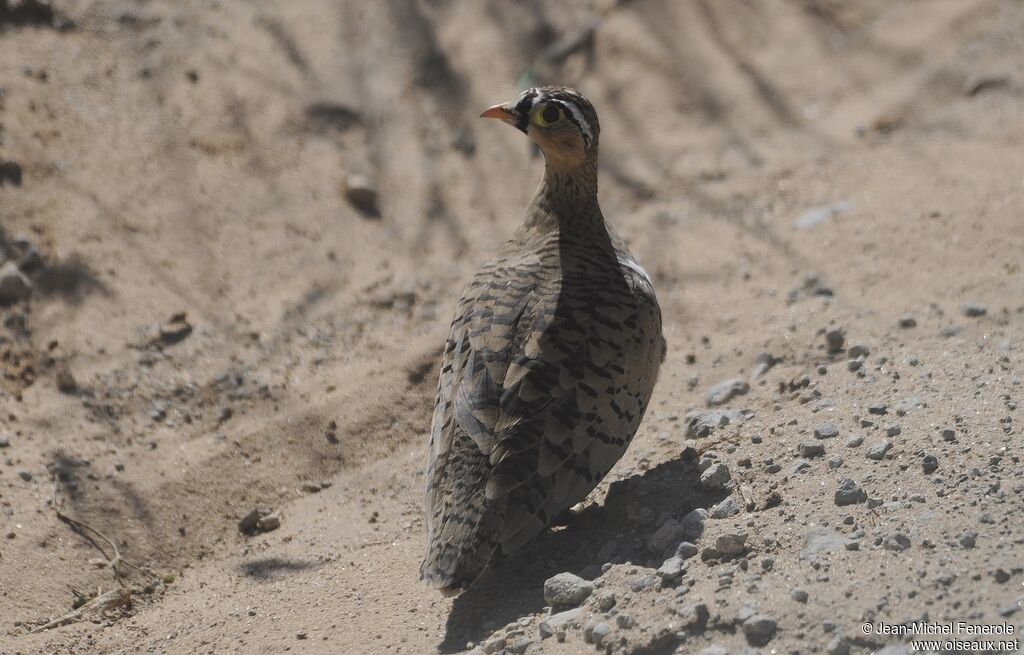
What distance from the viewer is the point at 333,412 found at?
21.4ft

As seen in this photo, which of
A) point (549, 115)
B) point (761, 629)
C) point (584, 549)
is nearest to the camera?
point (761, 629)

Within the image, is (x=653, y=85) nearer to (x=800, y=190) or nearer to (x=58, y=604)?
(x=800, y=190)

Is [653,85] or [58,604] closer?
[58,604]

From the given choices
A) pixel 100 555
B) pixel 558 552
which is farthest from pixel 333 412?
pixel 558 552

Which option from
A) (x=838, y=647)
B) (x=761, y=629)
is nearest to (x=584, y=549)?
(x=761, y=629)

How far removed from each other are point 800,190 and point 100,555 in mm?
5182

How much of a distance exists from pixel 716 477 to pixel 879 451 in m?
0.67

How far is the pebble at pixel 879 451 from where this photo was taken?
4734mm

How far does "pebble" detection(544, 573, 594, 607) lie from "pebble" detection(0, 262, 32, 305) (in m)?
4.15

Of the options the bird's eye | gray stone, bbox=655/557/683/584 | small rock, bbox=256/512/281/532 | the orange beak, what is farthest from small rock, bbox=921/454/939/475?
small rock, bbox=256/512/281/532

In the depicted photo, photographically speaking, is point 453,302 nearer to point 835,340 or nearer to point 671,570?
Result: point 835,340

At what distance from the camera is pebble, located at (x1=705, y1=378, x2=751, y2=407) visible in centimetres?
588

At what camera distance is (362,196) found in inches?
323

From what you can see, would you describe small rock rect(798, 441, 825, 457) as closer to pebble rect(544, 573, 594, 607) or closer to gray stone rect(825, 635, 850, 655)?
pebble rect(544, 573, 594, 607)
